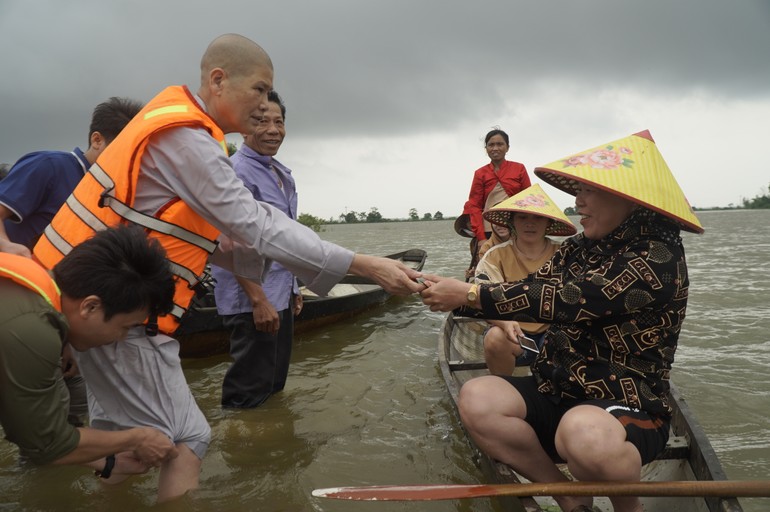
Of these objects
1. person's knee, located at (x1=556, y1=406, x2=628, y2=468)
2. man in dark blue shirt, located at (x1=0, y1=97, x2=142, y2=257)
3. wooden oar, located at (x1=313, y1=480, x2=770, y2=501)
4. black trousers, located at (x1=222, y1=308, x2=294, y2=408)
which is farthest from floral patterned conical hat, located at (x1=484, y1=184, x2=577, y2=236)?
man in dark blue shirt, located at (x1=0, y1=97, x2=142, y2=257)

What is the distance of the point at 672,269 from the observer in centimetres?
223

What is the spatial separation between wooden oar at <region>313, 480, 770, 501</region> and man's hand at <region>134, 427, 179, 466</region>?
0.66 m

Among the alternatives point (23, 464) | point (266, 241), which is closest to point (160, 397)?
point (266, 241)

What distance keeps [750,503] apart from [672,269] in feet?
5.33

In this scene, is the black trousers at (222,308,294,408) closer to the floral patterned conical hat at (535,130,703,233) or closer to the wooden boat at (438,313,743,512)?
the wooden boat at (438,313,743,512)

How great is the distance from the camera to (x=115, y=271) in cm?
179

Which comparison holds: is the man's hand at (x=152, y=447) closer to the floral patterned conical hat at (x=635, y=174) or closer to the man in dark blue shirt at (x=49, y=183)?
the man in dark blue shirt at (x=49, y=183)

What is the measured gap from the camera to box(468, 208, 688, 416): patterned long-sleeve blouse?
2.23m

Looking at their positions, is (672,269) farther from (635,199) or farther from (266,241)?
(266,241)

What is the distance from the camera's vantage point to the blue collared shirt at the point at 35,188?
9.55 ft

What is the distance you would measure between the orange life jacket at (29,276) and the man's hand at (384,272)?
1.25 m

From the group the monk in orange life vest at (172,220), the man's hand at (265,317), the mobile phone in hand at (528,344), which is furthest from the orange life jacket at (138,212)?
the mobile phone in hand at (528,344)

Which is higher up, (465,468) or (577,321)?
(577,321)

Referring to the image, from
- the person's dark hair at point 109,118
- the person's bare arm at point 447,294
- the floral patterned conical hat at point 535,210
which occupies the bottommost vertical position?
the person's bare arm at point 447,294
